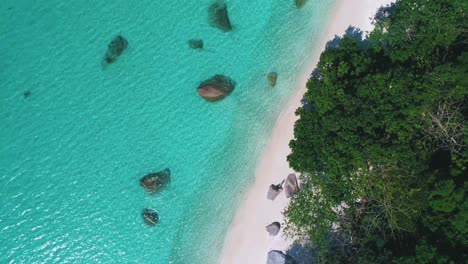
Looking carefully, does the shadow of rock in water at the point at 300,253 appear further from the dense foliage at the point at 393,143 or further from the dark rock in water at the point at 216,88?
the dark rock in water at the point at 216,88

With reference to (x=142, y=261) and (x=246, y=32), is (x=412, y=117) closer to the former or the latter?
(x=246, y=32)

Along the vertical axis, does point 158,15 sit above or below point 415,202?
above

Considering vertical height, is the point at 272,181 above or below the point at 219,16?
below

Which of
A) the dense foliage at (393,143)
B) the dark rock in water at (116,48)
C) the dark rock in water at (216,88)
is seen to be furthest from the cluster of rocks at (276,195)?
the dark rock in water at (116,48)

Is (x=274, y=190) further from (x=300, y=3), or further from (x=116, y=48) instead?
(x=116, y=48)

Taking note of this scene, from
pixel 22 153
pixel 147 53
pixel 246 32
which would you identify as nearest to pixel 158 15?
pixel 147 53

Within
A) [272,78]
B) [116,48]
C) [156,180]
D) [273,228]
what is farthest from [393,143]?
[116,48]
